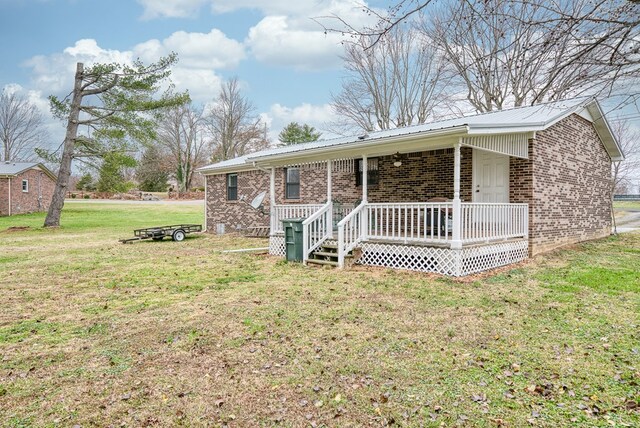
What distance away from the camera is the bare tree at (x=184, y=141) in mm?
45562

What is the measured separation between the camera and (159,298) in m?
6.63

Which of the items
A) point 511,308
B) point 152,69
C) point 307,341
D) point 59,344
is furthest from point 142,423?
point 152,69

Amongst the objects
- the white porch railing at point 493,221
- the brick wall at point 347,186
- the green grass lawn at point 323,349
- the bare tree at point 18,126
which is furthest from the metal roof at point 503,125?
the bare tree at point 18,126

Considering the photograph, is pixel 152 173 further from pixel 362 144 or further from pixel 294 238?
pixel 362 144

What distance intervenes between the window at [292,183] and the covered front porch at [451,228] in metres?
3.96

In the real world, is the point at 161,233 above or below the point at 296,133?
below

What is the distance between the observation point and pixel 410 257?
29.1 feet

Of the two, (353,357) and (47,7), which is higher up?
(47,7)

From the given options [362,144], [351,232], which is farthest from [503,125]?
[351,232]

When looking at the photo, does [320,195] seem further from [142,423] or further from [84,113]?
[84,113]

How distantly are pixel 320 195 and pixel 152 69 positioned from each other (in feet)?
39.9

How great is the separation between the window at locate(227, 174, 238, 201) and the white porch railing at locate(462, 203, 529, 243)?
36.5 ft

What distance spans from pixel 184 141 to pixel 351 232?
4206cm

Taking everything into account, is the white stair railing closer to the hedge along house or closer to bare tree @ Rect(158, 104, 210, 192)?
the hedge along house
